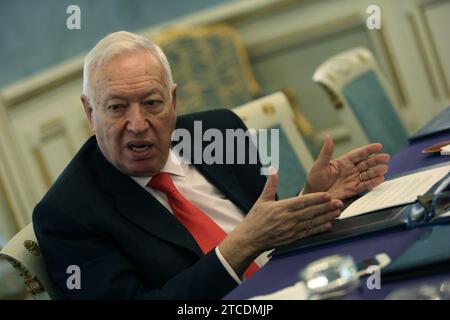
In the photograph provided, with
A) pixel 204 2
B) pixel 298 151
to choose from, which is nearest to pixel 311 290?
pixel 298 151

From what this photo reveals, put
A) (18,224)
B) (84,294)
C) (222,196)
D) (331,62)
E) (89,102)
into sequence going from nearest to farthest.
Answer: (84,294) < (89,102) < (222,196) < (331,62) < (18,224)

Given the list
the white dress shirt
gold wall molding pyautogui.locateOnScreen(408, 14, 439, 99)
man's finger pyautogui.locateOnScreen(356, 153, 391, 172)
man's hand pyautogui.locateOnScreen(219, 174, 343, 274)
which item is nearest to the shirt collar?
the white dress shirt

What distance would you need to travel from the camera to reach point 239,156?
2139 mm

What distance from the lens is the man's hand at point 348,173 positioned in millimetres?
1783

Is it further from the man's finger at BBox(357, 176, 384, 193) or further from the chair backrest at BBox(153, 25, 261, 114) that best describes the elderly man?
the chair backrest at BBox(153, 25, 261, 114)

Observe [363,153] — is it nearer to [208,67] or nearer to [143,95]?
[143,95]

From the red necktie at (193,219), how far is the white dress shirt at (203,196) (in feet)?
0.09

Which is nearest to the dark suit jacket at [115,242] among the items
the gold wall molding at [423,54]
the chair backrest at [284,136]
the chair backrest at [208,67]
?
the chair backrest at [284,136]

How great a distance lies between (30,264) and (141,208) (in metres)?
0.30

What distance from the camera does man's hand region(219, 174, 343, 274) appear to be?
1545 mm

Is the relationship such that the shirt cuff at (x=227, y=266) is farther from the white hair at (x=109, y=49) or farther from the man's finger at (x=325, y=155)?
the white hair at (x=109, y=49)

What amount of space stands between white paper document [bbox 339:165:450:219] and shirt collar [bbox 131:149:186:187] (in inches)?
18.6
